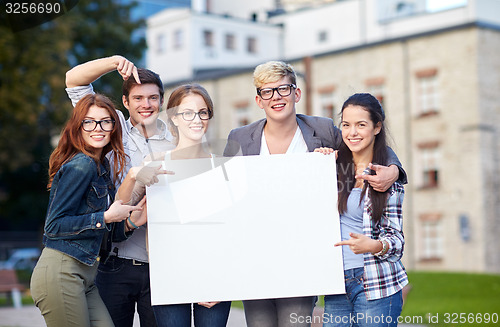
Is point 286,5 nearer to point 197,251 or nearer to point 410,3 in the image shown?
point 410,3

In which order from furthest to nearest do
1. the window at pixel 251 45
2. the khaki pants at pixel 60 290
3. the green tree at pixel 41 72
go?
the window at pixel 251 45 < the green tree at pixel 41 72 < the khaki pants at pixel 60 290

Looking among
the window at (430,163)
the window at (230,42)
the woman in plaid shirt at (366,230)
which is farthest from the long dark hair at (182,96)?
the window at (230,42)

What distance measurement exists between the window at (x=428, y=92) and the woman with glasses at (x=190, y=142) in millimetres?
26879

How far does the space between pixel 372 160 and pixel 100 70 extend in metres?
1.66

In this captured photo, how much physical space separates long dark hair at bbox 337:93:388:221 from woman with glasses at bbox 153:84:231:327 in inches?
30.6

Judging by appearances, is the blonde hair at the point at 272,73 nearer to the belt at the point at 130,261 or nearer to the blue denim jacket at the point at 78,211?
the blue denim jacket at the point at 78,211

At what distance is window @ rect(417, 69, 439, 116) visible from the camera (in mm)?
30094

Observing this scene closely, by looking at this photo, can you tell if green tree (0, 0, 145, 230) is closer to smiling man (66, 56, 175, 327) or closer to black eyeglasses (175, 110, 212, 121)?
smiling man (66, 56, 175, 327)

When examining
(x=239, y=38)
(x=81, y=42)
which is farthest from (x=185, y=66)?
(x=81, y=42)

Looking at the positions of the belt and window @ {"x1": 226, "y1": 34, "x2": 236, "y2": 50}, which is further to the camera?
window @ {"x1": 226, "y1": 34, "x2": 236, "y2": 50}

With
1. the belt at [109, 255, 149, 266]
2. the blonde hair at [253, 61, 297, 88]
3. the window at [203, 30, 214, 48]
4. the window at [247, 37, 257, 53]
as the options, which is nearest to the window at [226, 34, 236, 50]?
the window at [247, 37, 257, 53]

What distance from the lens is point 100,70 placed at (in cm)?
430

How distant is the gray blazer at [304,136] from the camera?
171 inches

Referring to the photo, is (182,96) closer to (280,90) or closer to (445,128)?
(280,90)
